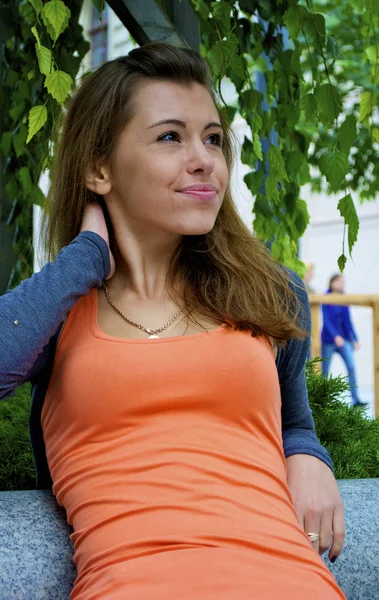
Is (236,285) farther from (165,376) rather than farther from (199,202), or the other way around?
(165,376)

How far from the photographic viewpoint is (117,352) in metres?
1.51

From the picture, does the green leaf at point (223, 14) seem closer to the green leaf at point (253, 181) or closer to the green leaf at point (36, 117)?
the green leaf at point (253, 181)

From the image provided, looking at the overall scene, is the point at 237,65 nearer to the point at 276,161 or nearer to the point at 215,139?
the point at 276,161

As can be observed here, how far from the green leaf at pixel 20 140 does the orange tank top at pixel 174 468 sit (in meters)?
1.40

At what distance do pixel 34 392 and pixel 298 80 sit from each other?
151cm

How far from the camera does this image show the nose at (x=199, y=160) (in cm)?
161

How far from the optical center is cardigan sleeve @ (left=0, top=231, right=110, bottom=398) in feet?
4.93

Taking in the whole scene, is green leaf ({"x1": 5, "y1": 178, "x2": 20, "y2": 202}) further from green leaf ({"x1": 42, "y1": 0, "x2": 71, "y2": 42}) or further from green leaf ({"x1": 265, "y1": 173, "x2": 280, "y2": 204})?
green leaf ({"x1": 42, "y1": 0, "x2": 71, "y2": 42})

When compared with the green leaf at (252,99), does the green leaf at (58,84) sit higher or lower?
higher

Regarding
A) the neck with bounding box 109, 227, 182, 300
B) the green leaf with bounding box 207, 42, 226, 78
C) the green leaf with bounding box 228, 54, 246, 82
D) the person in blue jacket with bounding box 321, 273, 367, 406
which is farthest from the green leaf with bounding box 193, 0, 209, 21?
the person in blue jacket with bounding box 321, 273, 367, 406

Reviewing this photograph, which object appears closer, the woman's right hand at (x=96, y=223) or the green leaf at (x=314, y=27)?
the woman's right hand at (x=96, y=223)

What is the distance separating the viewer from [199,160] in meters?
1.61

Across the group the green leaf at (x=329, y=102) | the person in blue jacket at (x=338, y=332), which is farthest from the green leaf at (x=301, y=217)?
the person in blue jacket at (x=338, y=332)

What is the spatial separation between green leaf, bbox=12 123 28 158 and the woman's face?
4.08ft
